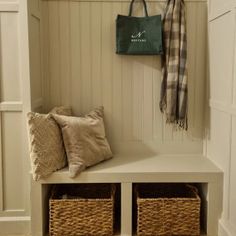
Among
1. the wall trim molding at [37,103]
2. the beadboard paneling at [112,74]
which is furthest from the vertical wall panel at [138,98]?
the wall trim molding at [37,103]

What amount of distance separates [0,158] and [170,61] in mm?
1409

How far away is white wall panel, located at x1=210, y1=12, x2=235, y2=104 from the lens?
2.08 metres

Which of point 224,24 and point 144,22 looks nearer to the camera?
point 224,24

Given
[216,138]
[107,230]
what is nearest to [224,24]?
[216,138]

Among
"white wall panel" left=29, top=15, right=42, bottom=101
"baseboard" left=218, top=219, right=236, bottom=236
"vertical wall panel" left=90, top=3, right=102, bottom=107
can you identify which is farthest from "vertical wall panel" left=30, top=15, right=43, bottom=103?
"baseboard" left=218, top=219, right=236, bottom=236

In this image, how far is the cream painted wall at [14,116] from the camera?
2.25 meters

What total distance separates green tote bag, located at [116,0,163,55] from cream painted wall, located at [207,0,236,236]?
1.33 feet

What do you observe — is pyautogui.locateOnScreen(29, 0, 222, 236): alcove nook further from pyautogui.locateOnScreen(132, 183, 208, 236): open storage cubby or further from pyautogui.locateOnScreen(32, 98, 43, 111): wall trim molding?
pyautogui.locateOnScreen(132, 183, 208, 236): open storage cubby

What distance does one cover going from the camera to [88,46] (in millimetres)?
2631

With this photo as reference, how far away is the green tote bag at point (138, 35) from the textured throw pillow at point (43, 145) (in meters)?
0.79

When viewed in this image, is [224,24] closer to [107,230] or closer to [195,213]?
[195,213]

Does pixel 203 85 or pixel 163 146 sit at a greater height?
pixel 203 85

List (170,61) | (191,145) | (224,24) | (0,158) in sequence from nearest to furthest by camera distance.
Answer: (224,24)
(0,158)
(170,61)
(191,145)

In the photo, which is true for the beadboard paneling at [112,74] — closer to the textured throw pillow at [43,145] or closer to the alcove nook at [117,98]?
the alcove nook at [117,98]
